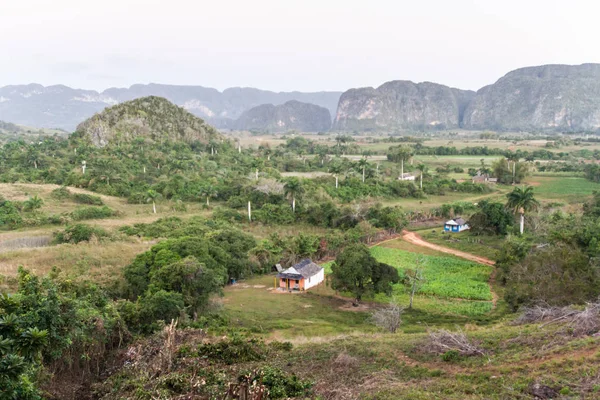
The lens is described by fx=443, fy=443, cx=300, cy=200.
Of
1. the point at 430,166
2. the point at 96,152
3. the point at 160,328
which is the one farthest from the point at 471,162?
the point at 160,328

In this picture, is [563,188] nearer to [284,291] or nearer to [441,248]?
[441,248]

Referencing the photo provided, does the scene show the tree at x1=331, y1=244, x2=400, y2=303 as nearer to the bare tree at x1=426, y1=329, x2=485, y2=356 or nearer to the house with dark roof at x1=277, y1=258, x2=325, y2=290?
the house with dark roof at x1=277, y1=258, x2=325, y2=290

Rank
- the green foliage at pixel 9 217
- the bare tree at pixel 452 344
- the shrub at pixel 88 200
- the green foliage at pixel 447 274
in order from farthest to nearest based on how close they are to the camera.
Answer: the shrub at pixel 88 200, the green foliage at pixel 9 217, the green foliage at pixel 447 274, the bare tree at pixel 452 344

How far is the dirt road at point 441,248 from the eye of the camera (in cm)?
3366

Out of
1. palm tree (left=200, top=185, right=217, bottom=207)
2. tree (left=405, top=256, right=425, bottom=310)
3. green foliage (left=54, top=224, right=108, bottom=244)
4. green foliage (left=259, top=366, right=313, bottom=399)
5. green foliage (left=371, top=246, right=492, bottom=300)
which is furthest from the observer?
palm tree (left=200, top=185, right=217, bottom=207)

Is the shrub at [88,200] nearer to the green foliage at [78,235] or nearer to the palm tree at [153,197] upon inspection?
Answer: the palm tree at [153,197]

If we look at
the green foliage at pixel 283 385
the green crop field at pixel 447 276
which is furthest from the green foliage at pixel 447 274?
the green foliage at pixel 283 385

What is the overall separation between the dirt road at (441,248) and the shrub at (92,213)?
28027 mm

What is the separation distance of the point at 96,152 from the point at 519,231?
197 feet

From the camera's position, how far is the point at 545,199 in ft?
177

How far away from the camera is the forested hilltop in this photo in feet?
37.7

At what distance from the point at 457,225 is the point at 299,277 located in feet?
70.8

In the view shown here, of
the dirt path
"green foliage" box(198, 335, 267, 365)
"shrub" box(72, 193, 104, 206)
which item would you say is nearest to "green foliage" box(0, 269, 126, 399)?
"green foliage" box(198, 335, 267, 365)

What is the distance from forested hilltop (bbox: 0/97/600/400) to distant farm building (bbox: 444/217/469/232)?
494 mm
